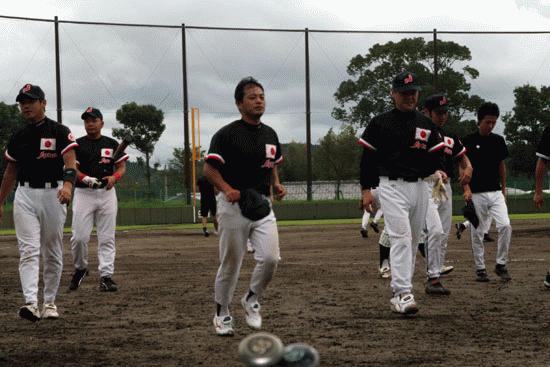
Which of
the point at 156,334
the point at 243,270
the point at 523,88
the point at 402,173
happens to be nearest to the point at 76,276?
the point at 243,270

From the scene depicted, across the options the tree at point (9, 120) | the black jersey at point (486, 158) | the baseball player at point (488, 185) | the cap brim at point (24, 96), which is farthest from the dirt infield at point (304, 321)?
the tree at point (9, 120)

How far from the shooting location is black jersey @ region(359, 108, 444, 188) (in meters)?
8.02

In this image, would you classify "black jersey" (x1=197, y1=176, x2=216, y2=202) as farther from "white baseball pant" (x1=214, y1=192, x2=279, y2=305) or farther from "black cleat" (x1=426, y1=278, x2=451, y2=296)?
"white baseball pant" (x1=214, y1=192, x2=279, y2=305)

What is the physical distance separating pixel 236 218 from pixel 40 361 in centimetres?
187

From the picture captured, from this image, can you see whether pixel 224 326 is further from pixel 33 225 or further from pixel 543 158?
pixel 543 158

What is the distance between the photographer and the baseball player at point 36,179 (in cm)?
789

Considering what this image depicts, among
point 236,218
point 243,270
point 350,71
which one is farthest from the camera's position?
point 350,71

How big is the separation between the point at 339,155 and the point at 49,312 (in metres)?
48.4

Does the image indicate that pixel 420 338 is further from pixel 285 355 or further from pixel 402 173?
pixel 285 355

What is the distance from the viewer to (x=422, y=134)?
819 centimetres

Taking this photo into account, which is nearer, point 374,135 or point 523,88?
point 374,135

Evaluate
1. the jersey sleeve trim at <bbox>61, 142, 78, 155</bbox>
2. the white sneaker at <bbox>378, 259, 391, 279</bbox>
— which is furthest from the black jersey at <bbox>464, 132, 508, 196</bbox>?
the jersey sleeve trim at <bbox>61, 142, 78, 155</bbox>

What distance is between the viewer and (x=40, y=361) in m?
5.91

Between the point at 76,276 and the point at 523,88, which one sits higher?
the point at 523,88
